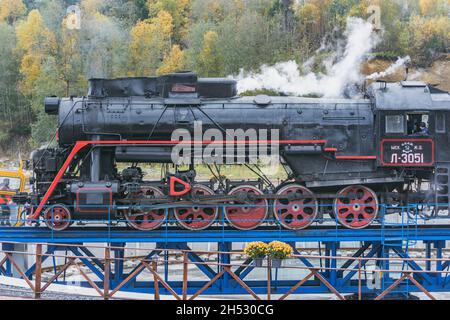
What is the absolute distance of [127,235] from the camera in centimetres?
1656

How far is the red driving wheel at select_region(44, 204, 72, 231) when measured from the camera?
16.7 m

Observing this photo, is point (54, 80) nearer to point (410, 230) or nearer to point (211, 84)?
point (211, 84)

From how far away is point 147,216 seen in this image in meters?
16.9

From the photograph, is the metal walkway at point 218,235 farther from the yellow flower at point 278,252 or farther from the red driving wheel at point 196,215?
the yellow flower at point 278,252

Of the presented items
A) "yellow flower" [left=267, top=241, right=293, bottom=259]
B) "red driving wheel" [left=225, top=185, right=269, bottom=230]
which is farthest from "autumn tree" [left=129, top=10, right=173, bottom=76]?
"yellow flower" [left=267, top=241, right=293, bottom=259]

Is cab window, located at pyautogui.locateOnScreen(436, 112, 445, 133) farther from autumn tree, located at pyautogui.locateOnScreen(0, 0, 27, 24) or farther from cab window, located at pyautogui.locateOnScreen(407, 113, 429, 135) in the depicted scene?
autumn tree, located at pyautogui.locateOnScreen(0, 0, 27, 24)

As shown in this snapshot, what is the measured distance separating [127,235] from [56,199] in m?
2.13

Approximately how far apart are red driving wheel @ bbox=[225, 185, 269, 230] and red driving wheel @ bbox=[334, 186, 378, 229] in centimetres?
189

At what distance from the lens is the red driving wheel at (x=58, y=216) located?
1670cm

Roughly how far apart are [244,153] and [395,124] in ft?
12.9

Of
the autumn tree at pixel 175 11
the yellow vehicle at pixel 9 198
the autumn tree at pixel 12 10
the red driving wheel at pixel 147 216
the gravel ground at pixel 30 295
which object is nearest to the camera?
the gravel ground at pixel 30 295

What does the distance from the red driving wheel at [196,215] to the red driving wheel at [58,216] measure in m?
2.76

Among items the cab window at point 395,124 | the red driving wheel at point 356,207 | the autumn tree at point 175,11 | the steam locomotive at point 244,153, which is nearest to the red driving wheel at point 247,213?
the steam locomotive at point 244,153
